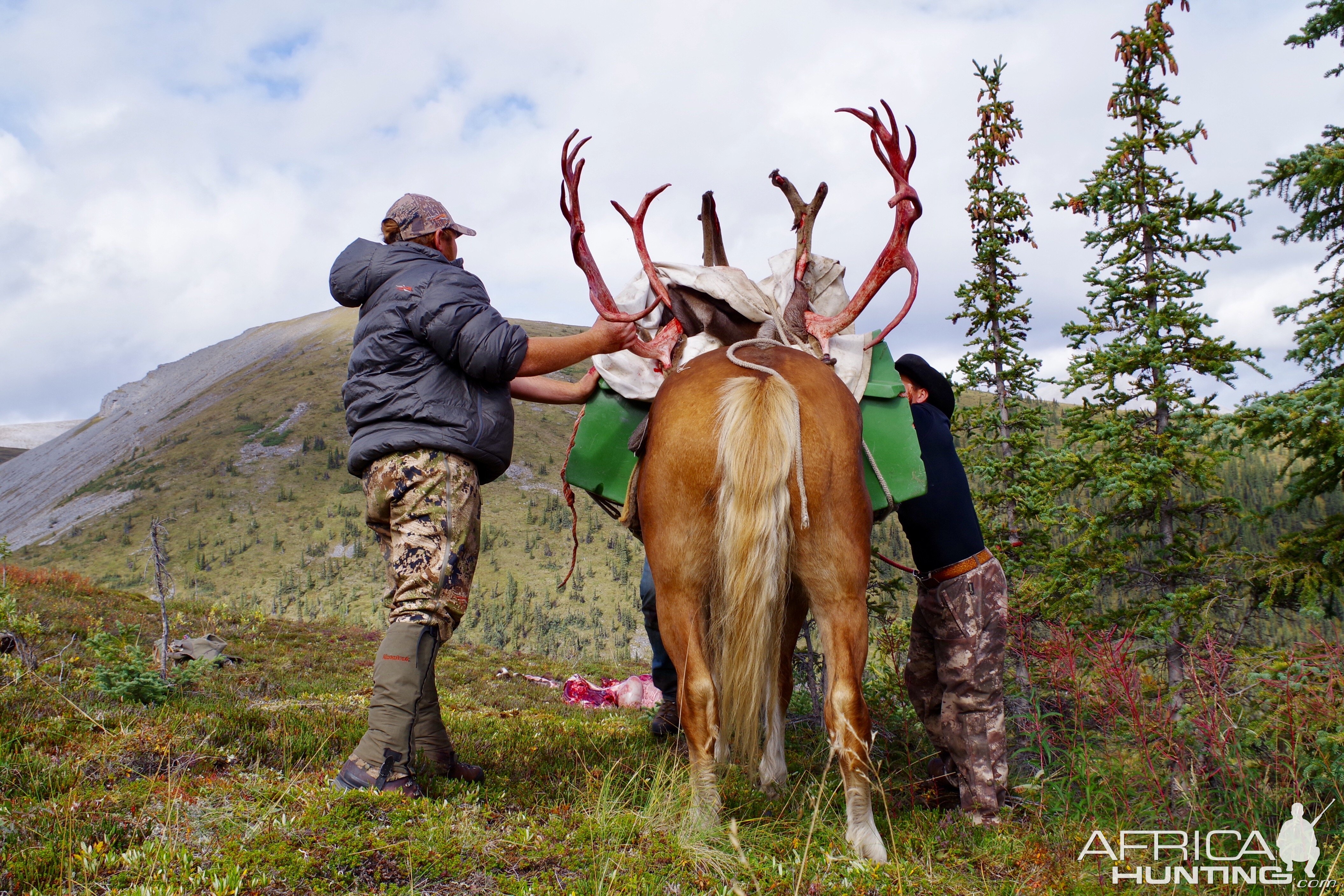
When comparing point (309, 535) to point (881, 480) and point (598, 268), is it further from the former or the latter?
point (881, 480)

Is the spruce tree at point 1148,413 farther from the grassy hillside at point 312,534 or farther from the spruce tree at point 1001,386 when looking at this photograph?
the grassy hillside at point 312,534

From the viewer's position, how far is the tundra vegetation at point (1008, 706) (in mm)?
2674

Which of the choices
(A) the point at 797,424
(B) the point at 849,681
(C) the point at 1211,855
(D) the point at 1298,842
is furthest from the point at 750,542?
(D) the point at 1298,842

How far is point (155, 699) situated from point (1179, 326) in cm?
1032

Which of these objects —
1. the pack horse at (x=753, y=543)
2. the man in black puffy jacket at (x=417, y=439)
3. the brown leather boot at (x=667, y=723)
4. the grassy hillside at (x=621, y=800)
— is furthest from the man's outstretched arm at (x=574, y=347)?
the brown leather boot at (x=667, y=723)

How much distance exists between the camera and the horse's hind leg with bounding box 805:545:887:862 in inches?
123

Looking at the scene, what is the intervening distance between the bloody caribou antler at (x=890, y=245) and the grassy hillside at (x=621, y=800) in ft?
6.98

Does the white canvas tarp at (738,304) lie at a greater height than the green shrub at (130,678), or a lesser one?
greater

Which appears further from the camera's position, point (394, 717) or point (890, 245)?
point (890, 245)

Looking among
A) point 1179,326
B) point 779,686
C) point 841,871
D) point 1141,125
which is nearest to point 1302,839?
point 841,871

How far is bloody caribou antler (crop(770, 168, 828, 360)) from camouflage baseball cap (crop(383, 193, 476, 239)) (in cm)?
185

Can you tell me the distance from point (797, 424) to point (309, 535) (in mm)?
59762

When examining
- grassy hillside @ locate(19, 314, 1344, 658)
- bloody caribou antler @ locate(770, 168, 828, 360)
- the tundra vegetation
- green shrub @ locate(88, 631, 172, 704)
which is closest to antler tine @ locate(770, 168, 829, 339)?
bloody caribou antler @ locate(770, 168, 828, 360)

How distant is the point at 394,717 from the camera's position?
316cm
